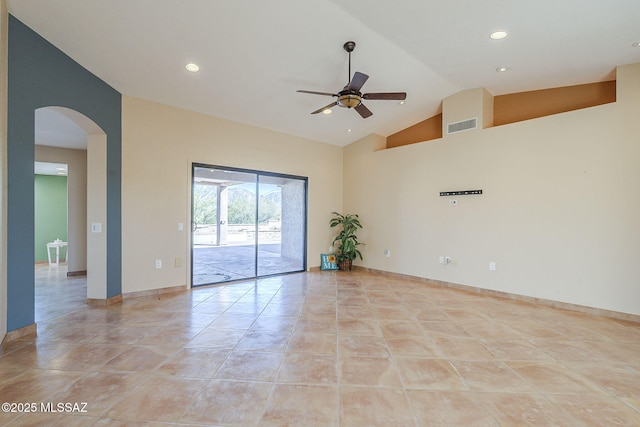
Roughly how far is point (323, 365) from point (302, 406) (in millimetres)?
529

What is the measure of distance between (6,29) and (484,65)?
5390 mm

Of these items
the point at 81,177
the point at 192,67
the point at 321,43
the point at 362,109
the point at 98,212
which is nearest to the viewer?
the point at 321,43

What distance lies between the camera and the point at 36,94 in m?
2.92

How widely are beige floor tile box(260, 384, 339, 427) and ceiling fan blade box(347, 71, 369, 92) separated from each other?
2.94 meters

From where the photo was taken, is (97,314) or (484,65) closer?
(97,314)

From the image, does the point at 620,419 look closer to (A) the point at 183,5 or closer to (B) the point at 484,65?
(B) the point at 484,65

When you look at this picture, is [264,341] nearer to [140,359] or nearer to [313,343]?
[313,343]

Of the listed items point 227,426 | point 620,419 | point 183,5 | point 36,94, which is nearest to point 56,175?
point 36,94

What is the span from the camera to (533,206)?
4172 mm

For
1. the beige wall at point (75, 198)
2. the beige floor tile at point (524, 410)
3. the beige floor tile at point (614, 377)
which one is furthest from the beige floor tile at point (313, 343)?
the beige wall at point (75, 198)

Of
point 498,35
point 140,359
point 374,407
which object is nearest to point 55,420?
point 140,359

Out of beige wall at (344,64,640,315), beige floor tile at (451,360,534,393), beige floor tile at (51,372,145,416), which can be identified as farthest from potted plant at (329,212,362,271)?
beige floor tile at (51,372,145,416)

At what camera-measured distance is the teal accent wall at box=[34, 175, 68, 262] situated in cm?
703

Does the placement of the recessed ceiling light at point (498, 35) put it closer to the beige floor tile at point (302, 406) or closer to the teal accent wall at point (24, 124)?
the beige floor tile at point (302, 406)
